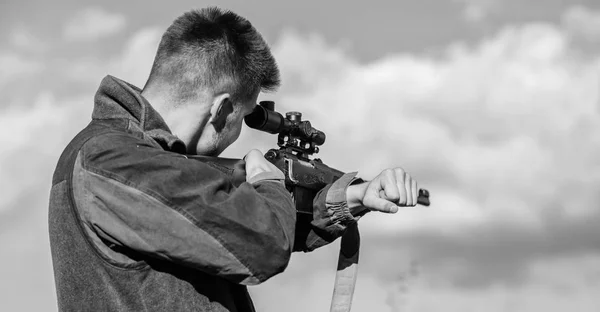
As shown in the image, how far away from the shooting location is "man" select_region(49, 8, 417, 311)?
353 centimetres

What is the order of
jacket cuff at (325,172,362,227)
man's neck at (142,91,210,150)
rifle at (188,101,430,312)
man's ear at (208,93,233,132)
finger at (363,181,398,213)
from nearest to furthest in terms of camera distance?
man's neck at (142,91,210,150), man's ear at (208,93,233,132), finger at (363,181,398,213), jacket cuff at (325,172,362,227), rifle at (188,101,430,312)

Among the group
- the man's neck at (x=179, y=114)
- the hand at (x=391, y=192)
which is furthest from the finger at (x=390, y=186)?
the man's neck at (x=179, y=114)

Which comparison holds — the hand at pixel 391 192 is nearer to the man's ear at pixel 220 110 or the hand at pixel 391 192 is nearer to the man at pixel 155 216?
the man at pixel 155 216

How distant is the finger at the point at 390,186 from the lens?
4.34 meters

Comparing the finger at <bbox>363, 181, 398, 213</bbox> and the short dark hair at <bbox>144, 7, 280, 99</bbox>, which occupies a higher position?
the short dark hair at <bbox>144, 7, 280, 99</bbox>

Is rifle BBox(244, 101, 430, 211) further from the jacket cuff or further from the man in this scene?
the man

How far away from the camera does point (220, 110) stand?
4301 mm

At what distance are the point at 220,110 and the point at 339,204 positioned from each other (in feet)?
3.45

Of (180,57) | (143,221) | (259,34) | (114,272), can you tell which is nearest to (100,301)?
(114,272)

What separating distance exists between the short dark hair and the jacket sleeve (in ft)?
2.10

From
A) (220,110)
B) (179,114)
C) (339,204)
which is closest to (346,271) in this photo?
(339,204)

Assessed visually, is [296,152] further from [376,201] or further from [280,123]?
[376,201]

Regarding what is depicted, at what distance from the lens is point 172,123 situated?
4.12 m

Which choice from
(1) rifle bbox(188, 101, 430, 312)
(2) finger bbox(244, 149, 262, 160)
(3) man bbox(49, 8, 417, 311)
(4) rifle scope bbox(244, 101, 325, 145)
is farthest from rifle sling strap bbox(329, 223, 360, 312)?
(3) man bbox(49, 8, 417, 311)
